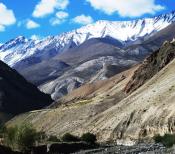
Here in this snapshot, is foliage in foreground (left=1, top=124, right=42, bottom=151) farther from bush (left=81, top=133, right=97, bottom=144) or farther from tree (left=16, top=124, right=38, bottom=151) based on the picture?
bush (left=81, top=133, right=97, bottom=144)

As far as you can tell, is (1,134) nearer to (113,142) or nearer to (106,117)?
(113,142)

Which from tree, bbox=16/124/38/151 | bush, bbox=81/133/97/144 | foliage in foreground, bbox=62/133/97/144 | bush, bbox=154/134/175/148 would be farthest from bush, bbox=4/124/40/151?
bush, bbox=154/134/175/148

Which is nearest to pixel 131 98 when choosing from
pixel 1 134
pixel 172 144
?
pixel 1 134

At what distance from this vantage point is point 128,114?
128125 mm

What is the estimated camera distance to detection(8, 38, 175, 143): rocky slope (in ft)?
383

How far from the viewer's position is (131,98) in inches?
5679

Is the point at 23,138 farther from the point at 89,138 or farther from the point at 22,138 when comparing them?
the point at 89,138

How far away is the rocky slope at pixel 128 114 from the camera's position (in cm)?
11675

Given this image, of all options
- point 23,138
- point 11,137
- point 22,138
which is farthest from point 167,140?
point 11,137

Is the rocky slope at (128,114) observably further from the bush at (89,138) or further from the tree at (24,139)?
the tree at (24,139)

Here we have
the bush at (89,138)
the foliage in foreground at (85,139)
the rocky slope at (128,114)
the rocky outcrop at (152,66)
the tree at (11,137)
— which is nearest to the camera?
the tree at (11,137)

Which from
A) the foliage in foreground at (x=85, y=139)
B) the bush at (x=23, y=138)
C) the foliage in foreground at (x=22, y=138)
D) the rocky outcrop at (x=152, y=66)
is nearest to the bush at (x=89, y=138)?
the foliage in foreground at (x=85, y=139)

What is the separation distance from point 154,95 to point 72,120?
31373 mm

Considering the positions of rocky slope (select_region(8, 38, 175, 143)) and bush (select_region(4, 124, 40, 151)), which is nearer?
bush (select_region(4, 124, 40, 151))
